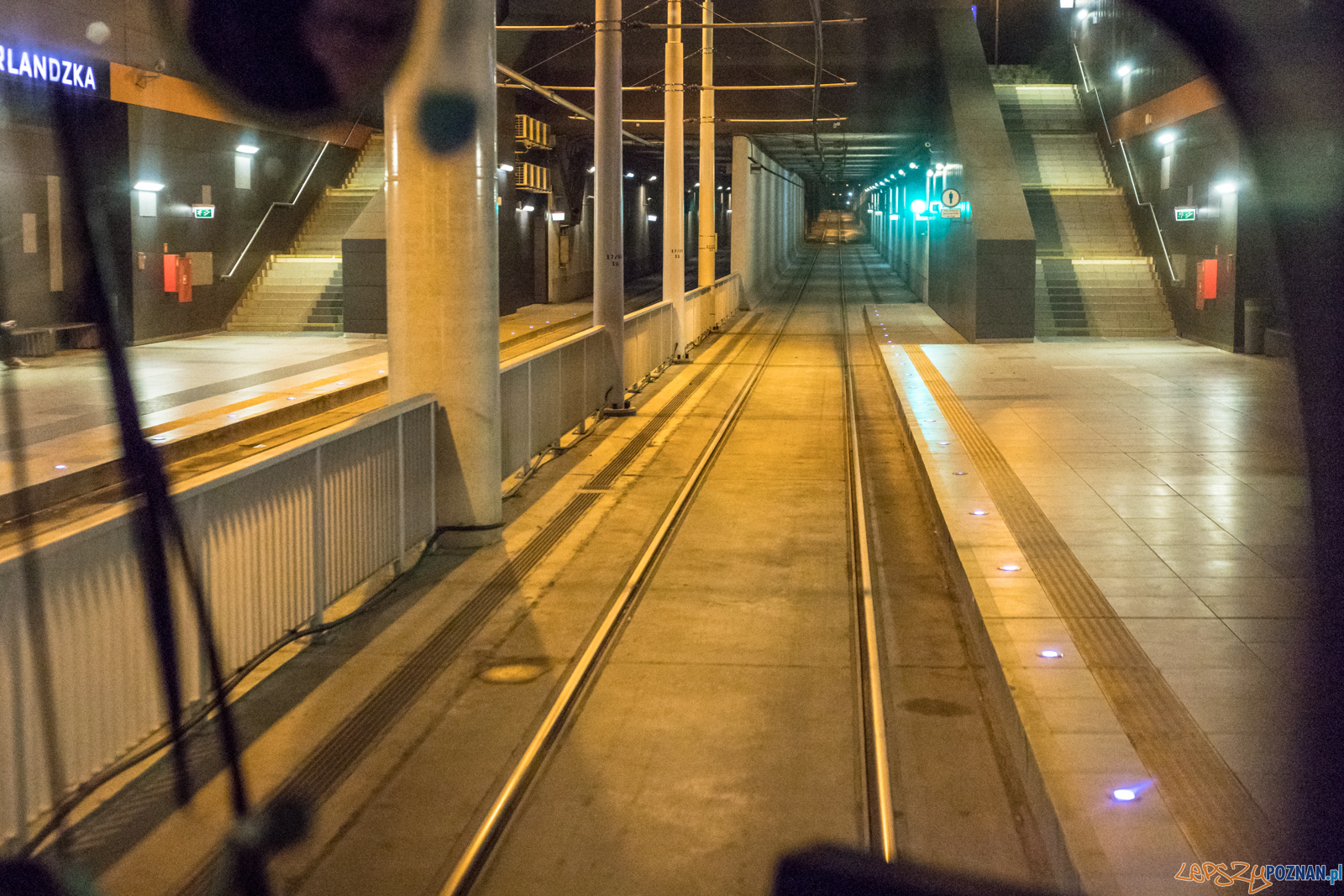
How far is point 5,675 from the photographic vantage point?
4.36 metres

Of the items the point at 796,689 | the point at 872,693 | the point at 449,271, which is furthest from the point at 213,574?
the point at 449,271

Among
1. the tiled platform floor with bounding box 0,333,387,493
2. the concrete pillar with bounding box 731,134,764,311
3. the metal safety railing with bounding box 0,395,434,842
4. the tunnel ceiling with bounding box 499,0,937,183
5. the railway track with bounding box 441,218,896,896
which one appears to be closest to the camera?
the metal safety railing with bounding box 0,395,434,842

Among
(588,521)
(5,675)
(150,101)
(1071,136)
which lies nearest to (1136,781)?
(5,675)

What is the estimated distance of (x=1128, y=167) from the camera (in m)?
30.9

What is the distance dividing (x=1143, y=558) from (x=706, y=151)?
2498 centimetres

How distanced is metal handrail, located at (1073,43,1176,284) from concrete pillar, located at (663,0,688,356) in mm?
10186

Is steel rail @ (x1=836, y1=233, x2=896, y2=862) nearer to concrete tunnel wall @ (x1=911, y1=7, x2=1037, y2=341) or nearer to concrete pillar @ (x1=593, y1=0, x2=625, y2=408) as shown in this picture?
concrete pillar @ (x1=593, y1=0, x2=625, y2=408)

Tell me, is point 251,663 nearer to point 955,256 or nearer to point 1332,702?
point 1332,702

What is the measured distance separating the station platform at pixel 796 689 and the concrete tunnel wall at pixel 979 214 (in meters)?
13.5

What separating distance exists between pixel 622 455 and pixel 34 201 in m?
13.4

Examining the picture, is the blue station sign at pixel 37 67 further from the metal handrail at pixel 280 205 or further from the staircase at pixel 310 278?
the metal handrail at pixel 280 205

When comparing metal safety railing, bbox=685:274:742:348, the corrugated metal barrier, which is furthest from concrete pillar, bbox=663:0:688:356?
the corrugated metal barrier

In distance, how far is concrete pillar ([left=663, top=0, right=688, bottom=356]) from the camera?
→ 24.3 m

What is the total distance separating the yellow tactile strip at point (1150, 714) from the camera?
14.9ft
